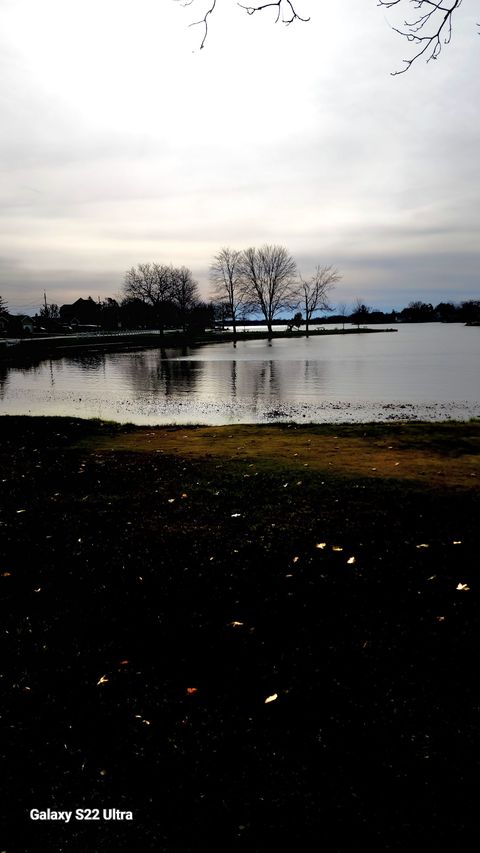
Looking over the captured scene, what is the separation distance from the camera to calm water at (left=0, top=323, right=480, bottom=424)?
19.0 meters

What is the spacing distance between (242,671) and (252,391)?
22150 millimetres

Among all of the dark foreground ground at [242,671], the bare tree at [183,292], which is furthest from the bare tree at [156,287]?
the dark foreground ground at [242,671]

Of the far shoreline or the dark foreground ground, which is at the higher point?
the far shoreline

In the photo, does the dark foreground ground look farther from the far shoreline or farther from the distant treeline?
the distant treeline

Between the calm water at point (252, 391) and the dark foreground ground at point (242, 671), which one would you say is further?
the calm water at point (252, 391)

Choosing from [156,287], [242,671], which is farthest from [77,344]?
[242,671]

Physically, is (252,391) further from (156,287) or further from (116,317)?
(116,317)

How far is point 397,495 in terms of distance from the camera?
285 inches

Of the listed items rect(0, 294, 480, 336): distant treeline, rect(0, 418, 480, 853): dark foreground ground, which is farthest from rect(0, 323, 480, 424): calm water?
rect(0, 294, 480, 336): distant treeline

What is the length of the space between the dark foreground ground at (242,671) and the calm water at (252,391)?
1139 centimetres

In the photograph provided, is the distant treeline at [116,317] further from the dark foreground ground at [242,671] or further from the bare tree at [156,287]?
the dark foreground ground at [242,671]

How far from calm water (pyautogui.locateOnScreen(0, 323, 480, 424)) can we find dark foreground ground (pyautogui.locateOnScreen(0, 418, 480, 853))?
11.4m

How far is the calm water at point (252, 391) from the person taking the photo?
1898 centimetres

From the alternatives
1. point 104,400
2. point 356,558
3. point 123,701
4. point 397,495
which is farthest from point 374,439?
point 104,400
